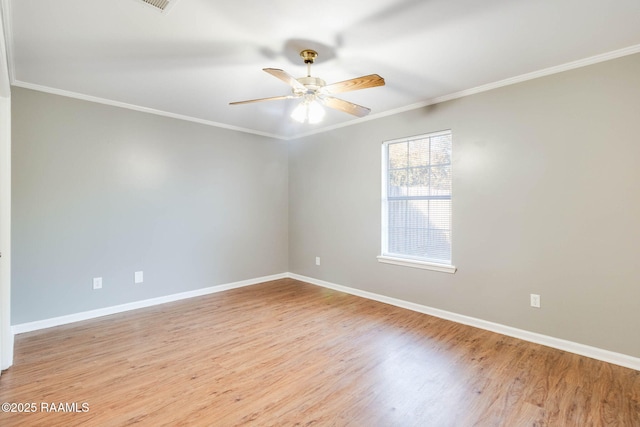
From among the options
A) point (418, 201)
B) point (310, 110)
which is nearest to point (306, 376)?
point (310, 110)

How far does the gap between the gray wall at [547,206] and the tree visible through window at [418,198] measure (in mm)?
145

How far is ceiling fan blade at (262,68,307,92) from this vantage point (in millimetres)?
2023

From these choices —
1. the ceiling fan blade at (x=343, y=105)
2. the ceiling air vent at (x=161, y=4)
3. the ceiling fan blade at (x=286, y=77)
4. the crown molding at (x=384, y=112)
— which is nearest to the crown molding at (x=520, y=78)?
the crown molding at (x=384, y=112)

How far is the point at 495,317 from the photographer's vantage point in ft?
10.2

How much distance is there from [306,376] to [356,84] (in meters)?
2.22

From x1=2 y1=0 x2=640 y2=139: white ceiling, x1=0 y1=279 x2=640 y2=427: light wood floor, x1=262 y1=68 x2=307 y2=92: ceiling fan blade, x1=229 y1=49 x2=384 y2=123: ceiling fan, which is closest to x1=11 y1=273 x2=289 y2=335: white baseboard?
x1=0 y1=279 x2=640 y2=427: light wood floor

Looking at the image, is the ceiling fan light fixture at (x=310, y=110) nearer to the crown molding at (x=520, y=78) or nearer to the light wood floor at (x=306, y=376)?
the crown molding at (x=520, y=78)

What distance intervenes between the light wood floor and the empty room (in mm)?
21

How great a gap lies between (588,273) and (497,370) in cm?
117

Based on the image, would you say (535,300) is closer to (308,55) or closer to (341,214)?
(341,214)

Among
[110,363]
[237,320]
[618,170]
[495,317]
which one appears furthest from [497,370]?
[110,363]

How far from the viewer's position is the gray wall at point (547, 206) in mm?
2453

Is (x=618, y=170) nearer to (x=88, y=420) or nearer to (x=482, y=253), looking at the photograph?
(x=482, y=253)

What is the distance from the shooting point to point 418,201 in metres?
3.77
